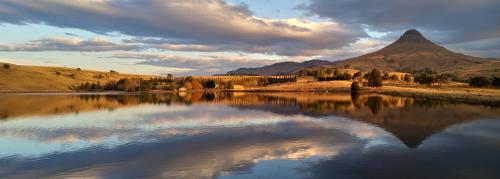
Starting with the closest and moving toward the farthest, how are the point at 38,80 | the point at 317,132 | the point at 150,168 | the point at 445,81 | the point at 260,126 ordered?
the point at 150,168
the point at 317,132
the point at 260,126
the point at 445,81
the point at 38,80

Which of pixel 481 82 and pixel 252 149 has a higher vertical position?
pixel 481 82

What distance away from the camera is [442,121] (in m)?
49.8

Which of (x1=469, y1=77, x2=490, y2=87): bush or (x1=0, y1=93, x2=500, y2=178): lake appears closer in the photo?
(x1=0, y1=93, x2=500, y2=178): lake

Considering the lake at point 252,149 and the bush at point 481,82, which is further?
the bush at point 481,82

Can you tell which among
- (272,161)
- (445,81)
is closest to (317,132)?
(272,161)

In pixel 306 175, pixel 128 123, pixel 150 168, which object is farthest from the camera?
pixel 128 123

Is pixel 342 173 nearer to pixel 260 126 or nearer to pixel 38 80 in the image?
pixel 260 126

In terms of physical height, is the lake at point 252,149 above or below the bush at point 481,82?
below

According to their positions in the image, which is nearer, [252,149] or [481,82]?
[252,149]

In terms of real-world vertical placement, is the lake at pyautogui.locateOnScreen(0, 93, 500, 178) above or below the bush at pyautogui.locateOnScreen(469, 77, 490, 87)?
below

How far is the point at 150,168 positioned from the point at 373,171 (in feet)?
44.2

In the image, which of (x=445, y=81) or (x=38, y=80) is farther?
(x=38, y=80)

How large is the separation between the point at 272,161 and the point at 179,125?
73.9 feet

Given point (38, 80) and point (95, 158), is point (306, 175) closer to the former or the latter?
point (95, 158)
